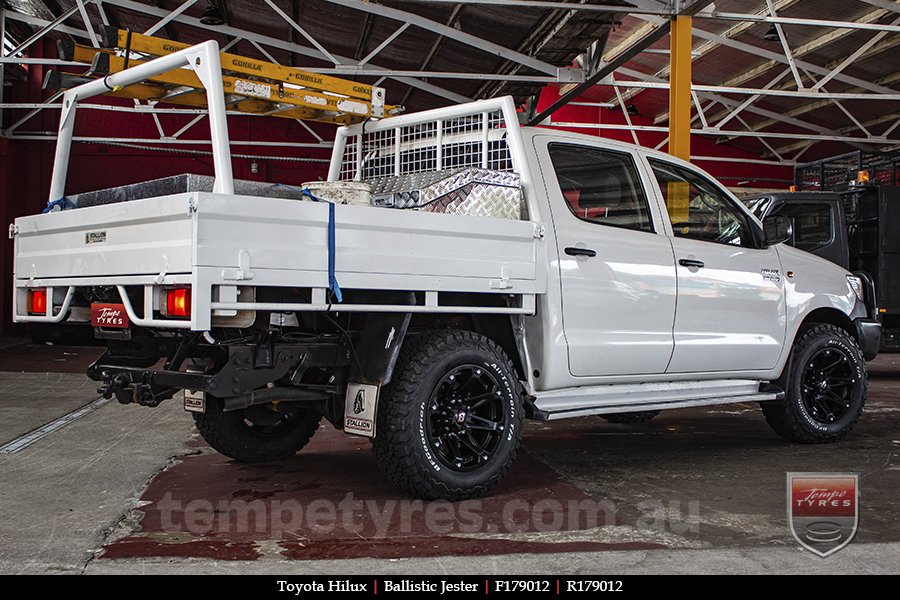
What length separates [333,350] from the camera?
423 centimetres

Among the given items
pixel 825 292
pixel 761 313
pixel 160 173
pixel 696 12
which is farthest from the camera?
pixel 160 173

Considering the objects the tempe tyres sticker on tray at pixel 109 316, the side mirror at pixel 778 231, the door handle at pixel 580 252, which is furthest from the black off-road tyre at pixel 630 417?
the tempe tyres sticker on tray at pixel 109 316

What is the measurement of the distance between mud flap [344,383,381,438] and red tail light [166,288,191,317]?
940 mm

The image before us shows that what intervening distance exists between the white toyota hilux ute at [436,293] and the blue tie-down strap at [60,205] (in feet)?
0.06

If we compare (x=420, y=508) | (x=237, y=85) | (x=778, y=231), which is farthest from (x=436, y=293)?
(x=778, y=231)

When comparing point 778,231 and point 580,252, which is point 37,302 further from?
point 778,231

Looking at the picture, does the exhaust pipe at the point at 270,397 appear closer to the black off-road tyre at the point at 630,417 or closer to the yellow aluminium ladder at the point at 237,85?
the yellow aluminium ladder at the point at 237,85

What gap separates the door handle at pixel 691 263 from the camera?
539cm

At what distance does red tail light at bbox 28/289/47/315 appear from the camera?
4.59 m

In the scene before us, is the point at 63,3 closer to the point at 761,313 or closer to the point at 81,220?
the point at 81,220

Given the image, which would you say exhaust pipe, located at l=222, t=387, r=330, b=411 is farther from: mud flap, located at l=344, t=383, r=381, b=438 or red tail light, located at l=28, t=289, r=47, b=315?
red tail light, located at l=28, t=289, r=47, b=315

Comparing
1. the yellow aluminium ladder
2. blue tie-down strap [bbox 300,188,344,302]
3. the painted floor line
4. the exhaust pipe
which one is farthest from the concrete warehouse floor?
the yellow aluminium ladder

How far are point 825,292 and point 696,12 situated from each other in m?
4.87
